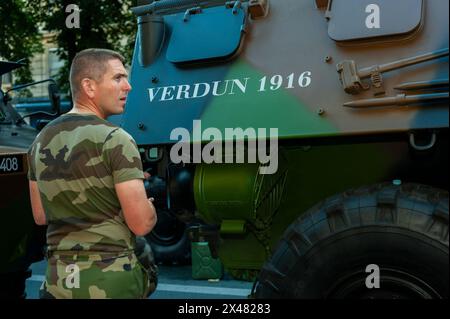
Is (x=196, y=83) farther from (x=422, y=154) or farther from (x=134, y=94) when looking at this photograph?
(x=422, y=154)

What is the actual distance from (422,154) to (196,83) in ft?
3.70

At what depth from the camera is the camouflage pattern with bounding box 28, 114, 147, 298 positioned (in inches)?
92.6

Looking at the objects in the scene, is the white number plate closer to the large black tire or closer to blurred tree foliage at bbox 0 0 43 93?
the large black tire

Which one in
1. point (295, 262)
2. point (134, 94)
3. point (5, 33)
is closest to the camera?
point (295, 262)

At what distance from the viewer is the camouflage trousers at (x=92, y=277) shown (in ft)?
7.73

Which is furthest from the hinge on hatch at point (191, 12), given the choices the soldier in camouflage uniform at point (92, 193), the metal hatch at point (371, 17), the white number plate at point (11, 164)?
the white number plate at point (11, 164)

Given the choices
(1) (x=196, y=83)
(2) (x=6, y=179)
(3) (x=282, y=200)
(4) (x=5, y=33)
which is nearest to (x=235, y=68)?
(1) (x=196, y=83)

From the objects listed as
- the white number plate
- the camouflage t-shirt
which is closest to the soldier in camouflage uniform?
the camouflage t-shirt

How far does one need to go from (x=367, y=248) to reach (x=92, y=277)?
1.03m

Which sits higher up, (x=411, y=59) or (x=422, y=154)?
(x=411, y=59)

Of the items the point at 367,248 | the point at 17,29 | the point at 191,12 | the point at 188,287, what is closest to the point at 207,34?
the point at 191,12

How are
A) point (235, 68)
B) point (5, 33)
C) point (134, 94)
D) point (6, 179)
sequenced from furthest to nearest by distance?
point (5, 33)
point (6, 179)
point (134, 94)
point (235, 68)

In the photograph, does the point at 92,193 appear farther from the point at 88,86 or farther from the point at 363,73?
the point at 363,73

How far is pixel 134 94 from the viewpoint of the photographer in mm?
3287
